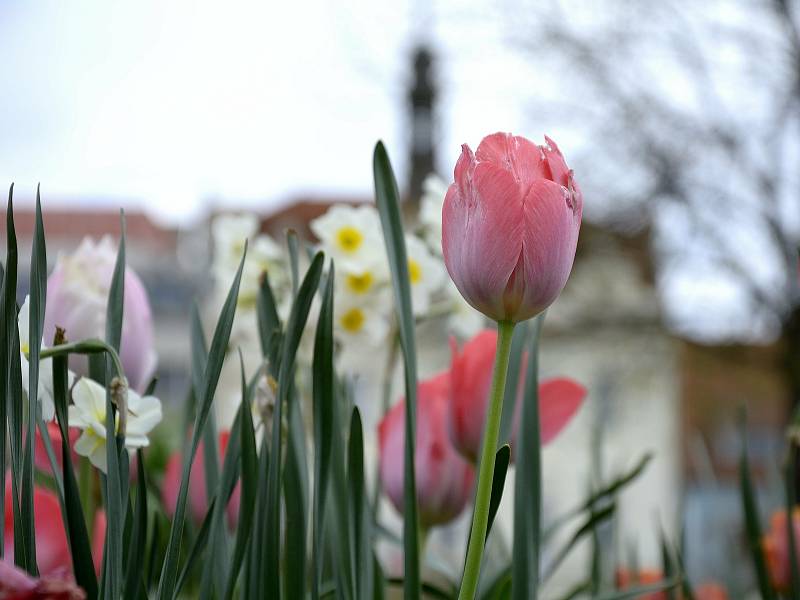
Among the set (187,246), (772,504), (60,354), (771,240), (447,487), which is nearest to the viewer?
(60,354)

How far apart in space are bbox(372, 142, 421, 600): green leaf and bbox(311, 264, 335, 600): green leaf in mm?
31

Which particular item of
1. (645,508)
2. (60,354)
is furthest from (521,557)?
(645,508)

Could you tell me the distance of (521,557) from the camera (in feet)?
1.40

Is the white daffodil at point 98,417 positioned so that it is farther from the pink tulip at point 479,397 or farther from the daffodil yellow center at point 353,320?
the daffodil yellow center at point 353,320

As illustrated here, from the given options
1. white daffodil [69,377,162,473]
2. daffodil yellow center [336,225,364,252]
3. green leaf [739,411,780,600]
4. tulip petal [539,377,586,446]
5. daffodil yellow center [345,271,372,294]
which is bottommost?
green leaf [739,411,780,600]

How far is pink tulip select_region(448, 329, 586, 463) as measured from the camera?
531 millimetres

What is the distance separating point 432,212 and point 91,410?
0.40 metres

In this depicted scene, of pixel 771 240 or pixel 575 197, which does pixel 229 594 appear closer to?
pixel 575 197

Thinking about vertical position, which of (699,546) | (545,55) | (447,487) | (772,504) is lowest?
(699,546)

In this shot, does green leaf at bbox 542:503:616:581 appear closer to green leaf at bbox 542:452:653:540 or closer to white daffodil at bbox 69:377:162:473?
green leaf at bbox 542:452:653:540

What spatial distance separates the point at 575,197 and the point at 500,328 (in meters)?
0.05

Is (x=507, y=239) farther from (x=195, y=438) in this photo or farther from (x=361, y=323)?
(x=361, y=323)

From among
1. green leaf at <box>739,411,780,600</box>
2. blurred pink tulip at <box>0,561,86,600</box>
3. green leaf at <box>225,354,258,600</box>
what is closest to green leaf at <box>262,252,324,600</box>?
green leaf at <box>225,354,258,600</box>

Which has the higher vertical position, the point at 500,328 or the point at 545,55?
the point at 545,55
